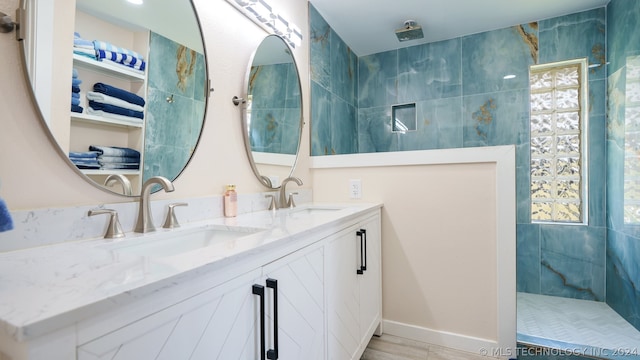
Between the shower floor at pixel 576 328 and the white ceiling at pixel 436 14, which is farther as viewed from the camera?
the white ceiling at pixel 436 14

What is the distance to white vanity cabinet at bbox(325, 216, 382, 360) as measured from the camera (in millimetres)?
1201

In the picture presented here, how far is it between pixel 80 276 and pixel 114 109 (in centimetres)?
61

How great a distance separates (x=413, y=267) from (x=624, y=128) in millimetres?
1827

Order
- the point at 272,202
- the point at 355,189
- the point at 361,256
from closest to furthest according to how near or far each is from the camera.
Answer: the point at 361,256 → the point at 272,202 → the point at 355,189

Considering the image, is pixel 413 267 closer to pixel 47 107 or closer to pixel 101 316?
pixel 101 316

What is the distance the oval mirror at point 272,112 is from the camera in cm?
157

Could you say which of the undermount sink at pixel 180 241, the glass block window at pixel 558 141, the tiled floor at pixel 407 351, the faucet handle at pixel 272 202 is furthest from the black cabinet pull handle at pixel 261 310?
the glass block window at pixel 558 141

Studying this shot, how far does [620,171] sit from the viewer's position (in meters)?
2.17

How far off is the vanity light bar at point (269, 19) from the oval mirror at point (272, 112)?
0.05 metres

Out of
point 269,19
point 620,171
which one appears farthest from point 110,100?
point 620,171

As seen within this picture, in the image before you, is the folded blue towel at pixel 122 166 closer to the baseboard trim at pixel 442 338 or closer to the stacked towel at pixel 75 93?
the stacked towel at pixel 75 93

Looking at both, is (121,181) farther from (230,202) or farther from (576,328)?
(576,328)

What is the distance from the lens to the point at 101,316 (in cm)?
44

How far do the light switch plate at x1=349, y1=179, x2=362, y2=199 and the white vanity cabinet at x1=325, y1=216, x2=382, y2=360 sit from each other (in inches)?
8.5
